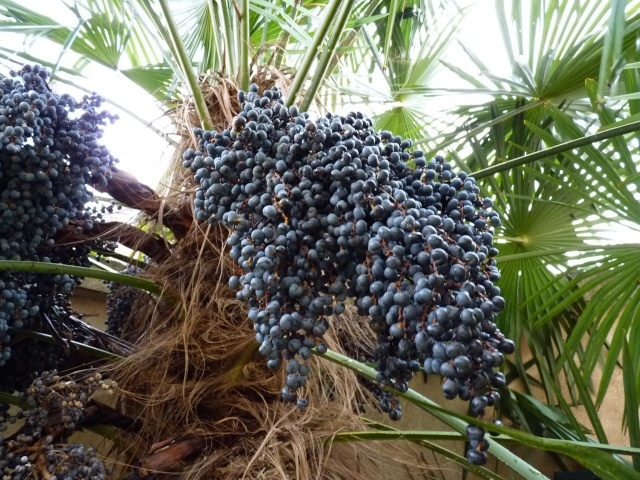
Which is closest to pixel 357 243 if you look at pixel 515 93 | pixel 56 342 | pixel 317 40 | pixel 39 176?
pixel 317 40

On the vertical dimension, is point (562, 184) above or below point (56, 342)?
above

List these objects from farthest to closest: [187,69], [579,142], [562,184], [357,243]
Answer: [562,184] → [187,69] → [579,142] → [357,243]

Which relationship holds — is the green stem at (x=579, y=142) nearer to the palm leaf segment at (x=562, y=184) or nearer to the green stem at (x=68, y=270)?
the palm leaf segment at (x=562, y=184)

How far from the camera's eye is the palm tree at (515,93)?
47.9 inches

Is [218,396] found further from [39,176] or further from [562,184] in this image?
[562,184]

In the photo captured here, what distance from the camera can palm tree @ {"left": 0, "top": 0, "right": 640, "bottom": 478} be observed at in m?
1.22

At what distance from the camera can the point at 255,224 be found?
0.76 m

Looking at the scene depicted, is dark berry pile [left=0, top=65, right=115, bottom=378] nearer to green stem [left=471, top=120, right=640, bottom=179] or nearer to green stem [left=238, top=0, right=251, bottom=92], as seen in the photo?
green stem [left=238, top=0, right=251, bottom=92]

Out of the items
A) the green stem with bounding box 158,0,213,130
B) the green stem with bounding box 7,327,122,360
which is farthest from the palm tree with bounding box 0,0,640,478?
the green stem with bounding box 7,327,122,360

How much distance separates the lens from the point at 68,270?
3.28 ft

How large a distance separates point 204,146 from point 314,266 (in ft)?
0.95

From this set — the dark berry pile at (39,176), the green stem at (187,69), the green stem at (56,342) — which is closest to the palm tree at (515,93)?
the green stem at (187,69)

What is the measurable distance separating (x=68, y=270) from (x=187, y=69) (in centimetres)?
48

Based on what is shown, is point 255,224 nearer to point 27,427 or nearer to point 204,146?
point 204,146
